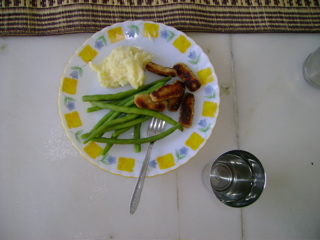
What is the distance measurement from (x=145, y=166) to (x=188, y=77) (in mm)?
507

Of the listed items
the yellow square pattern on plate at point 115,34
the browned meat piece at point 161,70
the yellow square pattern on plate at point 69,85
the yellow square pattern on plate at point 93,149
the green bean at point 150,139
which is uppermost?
the yellow square pattern on plate at point 115,34

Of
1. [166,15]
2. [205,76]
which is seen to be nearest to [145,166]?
[205,76]

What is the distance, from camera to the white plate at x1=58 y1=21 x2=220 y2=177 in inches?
52.5

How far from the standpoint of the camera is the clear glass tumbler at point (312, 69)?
1.43 metres

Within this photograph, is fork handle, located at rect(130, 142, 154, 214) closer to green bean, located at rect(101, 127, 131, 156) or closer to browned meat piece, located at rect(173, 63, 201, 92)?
green bean, located at rect(101, 127, 131, 156)

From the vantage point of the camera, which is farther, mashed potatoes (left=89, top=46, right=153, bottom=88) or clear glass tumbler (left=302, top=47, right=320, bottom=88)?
clear glass tumbler (left=302, top=47, right=320, bottom=88)

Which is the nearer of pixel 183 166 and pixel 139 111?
pixel 139 111

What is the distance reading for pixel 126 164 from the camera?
1.34 metres

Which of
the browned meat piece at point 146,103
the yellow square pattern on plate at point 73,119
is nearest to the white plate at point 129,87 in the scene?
the yellow square pattern on plate at point 73,119

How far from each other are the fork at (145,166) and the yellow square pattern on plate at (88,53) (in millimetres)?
463

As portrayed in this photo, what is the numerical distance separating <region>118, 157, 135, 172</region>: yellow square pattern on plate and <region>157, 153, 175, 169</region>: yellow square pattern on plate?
0.14 meters

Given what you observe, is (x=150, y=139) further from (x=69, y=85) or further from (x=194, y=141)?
(x=69, y=85)

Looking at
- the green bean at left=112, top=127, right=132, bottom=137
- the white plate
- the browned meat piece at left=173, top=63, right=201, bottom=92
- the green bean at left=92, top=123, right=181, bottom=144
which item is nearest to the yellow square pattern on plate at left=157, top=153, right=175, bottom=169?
the white plate

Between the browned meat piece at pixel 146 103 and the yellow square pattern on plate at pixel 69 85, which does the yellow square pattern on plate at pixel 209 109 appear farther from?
the yellow square pattern on plate at pixel 69 85
